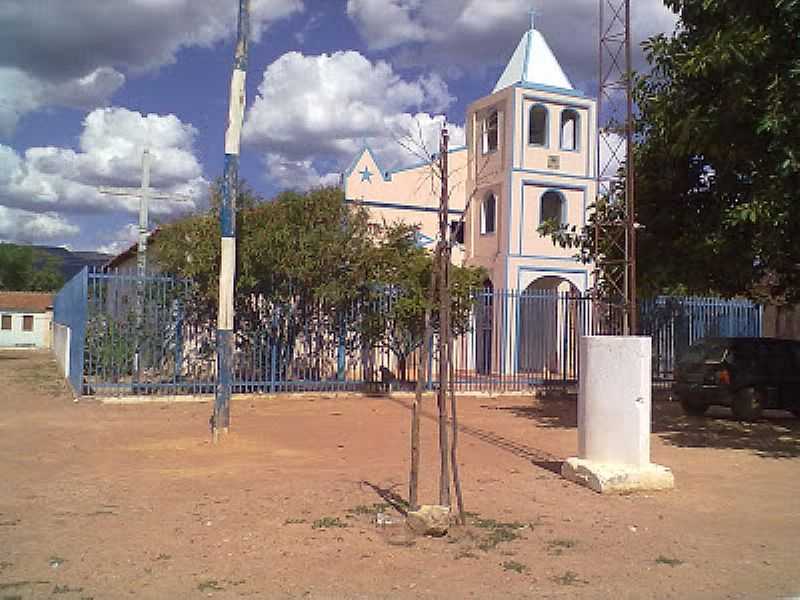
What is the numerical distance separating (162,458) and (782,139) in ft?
26.7

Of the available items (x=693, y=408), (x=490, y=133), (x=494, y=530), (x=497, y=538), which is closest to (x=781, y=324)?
(x=490, y=133)

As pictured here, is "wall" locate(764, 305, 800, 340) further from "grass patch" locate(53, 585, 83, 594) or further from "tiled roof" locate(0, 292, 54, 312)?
"tiled roof" locate(0, 292, 54, 312)

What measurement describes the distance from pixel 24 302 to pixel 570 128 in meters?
45.1

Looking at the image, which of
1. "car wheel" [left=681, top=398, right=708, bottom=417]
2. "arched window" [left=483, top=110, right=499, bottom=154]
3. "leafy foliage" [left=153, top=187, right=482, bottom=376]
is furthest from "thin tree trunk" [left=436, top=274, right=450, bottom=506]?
"arched window" [left=483, top=110, right=499, bottom=154]

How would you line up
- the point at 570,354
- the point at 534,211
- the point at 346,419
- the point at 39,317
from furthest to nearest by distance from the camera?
the point at 39,317
the point at 534,211
the point at 570,354
the point at 346,419

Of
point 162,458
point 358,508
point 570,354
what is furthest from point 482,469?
point 570,354

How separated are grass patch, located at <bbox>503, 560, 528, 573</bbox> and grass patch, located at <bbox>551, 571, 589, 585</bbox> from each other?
25 centimetres

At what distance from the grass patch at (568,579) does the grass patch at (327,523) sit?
195 centimetres

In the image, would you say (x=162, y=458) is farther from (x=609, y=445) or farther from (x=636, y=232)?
(x=636, y=232)

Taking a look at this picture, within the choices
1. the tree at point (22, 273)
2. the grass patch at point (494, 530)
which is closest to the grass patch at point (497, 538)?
the grass patch at point (494, 530)

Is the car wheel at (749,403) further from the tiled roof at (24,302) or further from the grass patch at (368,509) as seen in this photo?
the tiled roof at (24,302)

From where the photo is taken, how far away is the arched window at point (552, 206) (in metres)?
24.4

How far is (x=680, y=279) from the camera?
13172mm

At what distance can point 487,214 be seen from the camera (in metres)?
25.0
